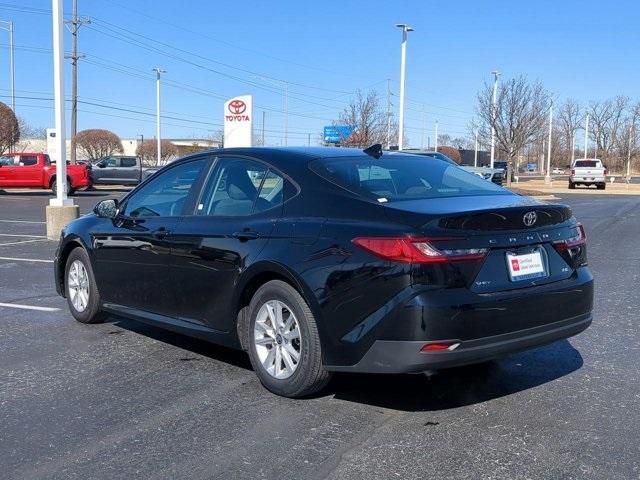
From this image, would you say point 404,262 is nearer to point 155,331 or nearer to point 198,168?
point 198,168

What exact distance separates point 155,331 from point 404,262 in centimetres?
338

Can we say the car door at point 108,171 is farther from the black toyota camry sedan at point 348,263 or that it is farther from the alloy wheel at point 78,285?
the black toyota camry sedan at point 348,263

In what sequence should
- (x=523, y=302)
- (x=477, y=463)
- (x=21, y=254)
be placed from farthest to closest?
(x=21, y=254), (x=523, y=302), (x=477, y=463)

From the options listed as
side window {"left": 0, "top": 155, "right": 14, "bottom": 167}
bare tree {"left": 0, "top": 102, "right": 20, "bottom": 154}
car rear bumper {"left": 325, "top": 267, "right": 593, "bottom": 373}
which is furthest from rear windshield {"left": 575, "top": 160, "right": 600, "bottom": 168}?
car rear bumper {"left": 325, "top": 267, "right": 593, "bottom": 373}

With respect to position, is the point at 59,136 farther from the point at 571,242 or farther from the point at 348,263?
the point at 571,242

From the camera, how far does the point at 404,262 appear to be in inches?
151

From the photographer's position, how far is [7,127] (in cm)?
4088

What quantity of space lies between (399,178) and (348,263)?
1.06 meters

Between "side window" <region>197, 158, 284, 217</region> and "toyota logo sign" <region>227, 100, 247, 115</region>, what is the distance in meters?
13.0

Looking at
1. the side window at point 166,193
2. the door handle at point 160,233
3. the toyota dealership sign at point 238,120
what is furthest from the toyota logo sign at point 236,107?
the door handle at point 160,233

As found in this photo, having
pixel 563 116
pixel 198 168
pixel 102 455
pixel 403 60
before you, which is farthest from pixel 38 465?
pixel 563 116

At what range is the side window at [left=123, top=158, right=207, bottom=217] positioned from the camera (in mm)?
5473

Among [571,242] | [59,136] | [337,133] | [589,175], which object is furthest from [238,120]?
[589,175]

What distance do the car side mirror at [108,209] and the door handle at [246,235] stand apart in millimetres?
1827
